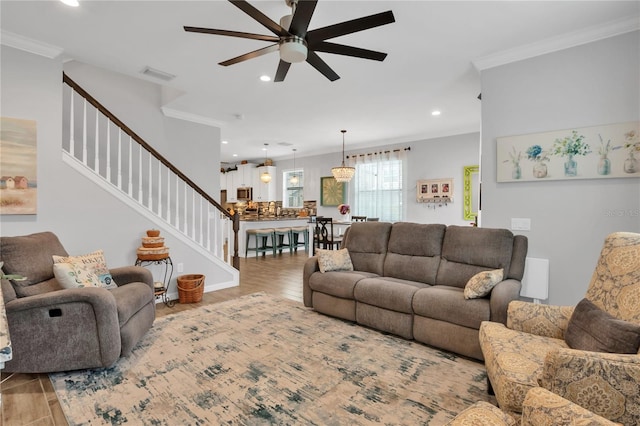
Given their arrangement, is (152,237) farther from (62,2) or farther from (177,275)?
(62,2)

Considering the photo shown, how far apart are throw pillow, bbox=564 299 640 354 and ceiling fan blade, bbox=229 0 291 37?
8.16ft

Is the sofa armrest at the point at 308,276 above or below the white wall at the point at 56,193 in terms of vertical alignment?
below

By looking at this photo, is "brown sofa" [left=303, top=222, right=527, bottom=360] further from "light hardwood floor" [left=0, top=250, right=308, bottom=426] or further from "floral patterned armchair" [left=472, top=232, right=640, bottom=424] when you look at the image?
"light hardwood floor" [left=0, top=250, right=308, bottom=426]

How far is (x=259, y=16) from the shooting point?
2.03 metres

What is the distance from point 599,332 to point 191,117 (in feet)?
18.4

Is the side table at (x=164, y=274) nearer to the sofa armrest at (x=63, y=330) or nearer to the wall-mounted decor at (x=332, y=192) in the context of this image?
the sofa armrest at (x=63, y=330)

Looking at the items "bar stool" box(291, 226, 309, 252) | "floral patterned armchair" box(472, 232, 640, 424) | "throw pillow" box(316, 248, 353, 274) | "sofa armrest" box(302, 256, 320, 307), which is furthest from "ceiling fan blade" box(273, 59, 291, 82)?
"bar stool" box(291, 226, 309, 252)

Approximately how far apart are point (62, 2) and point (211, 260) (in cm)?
323

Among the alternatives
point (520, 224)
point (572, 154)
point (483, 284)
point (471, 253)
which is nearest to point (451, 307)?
point (483, 284)

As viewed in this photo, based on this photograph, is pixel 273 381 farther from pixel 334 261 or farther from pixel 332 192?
pixel 332 192

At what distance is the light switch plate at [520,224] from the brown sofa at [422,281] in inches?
16.3

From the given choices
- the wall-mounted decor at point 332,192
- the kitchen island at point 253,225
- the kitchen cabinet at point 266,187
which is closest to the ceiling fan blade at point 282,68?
the kitchen island at point 253,225

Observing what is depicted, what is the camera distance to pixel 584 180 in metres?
2.94

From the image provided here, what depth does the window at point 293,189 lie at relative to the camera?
9831mm
